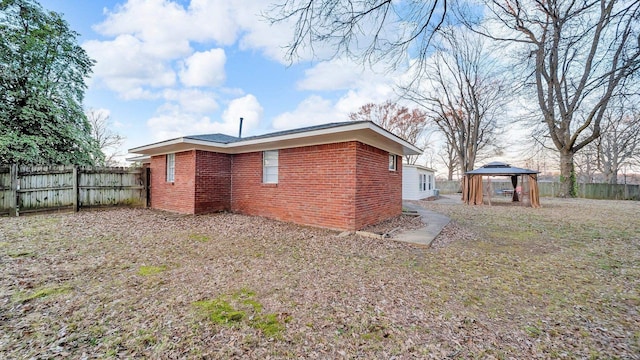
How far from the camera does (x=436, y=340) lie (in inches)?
87.9

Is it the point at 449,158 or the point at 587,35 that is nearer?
the point at 587,35

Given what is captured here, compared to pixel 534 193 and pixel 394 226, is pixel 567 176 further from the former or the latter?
pixel 394 226

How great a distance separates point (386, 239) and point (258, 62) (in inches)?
308

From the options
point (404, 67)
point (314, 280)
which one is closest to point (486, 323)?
point (314, 280)

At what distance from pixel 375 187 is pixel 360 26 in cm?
460

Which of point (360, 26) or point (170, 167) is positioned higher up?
point (360, 26)

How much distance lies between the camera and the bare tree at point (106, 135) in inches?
857

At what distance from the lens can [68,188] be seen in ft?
29.2

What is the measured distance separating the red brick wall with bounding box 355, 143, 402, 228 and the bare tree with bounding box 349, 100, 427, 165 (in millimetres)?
16793

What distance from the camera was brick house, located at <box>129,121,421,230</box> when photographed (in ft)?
21.1

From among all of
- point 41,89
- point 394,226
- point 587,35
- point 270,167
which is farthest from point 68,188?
point 587,35

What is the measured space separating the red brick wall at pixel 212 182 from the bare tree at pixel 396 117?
1800 cm

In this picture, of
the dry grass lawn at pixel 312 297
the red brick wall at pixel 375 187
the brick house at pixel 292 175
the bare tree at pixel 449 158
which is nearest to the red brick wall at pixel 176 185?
the brick house at pixel 292 175

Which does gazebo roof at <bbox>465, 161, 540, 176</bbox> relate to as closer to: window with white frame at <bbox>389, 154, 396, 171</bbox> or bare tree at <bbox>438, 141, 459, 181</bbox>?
window with white frame at <bbox>389, 154, 396, 171</bbox>
